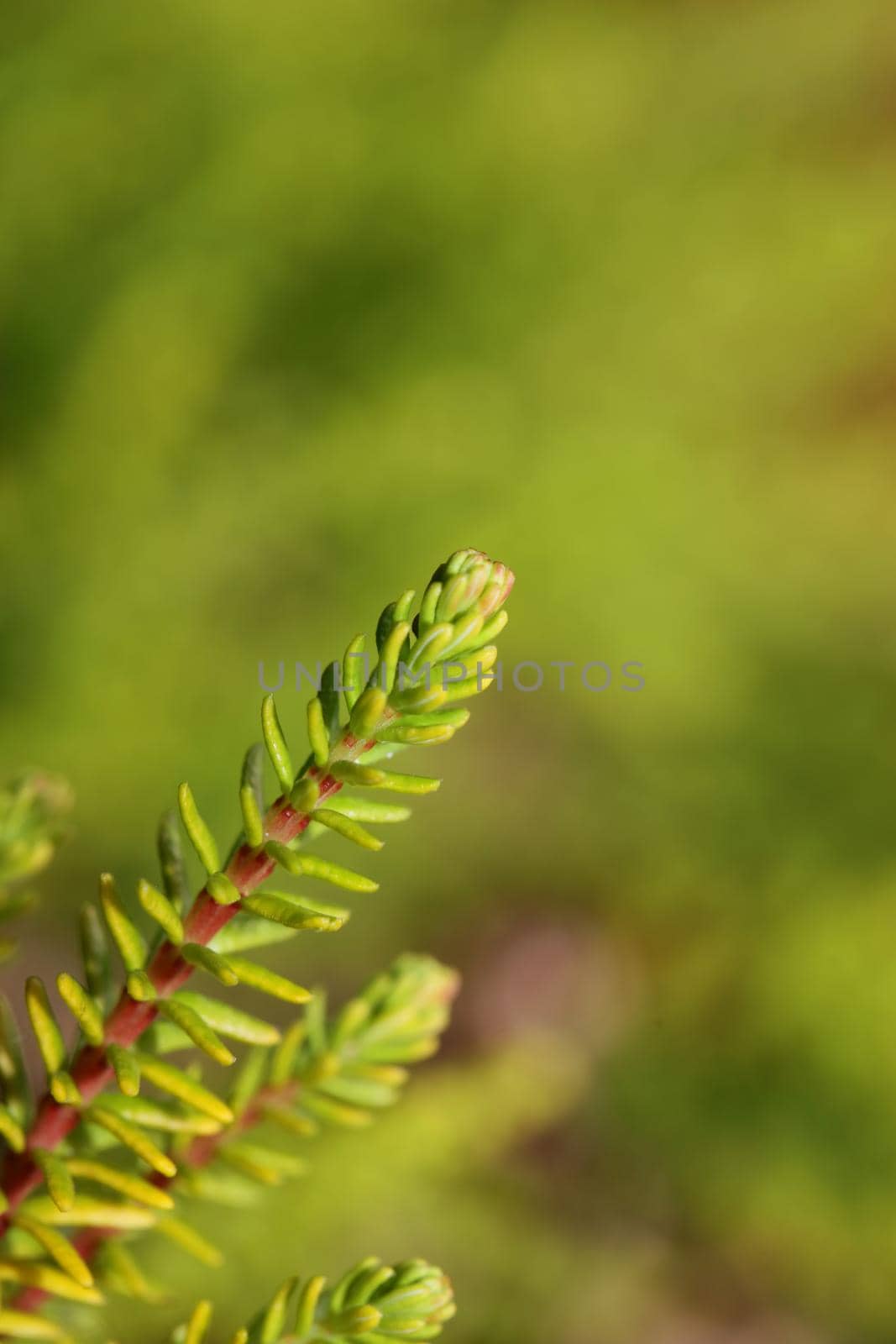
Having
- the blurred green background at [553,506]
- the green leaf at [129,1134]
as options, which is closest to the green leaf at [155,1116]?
the green leaf at [129,1134]

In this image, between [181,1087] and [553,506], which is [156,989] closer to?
[181,1087]

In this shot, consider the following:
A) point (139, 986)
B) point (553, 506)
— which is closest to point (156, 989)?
point (139, 986)

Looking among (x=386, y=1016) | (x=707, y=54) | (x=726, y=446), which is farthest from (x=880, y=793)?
(x=386, y=1016)

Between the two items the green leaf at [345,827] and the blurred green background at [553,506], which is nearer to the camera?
the green leaf at [345,827]

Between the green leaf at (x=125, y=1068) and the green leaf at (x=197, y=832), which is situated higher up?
the green leaf at (x=197, y=832)

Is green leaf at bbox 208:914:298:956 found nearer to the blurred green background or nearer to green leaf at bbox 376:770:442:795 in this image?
green leaf at bbox 376:770:442:795

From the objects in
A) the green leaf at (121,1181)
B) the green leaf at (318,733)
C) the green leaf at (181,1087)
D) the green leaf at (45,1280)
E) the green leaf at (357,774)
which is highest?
the green leaf at (318,733)

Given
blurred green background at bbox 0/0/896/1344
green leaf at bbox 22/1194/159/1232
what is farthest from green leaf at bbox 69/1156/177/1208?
blurred green background at bbox 0/0/896/1344

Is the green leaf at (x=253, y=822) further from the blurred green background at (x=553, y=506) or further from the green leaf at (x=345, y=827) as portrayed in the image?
the blurred green background at (x=553, y=506)

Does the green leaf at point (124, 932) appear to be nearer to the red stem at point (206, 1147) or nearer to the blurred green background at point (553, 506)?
the red stem at point (206, 1147)

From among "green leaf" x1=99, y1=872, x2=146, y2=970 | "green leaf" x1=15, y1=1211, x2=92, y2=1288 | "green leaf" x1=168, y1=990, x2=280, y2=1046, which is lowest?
"green leaf" x1=15, y1=1211, x2=92, y2=1288
